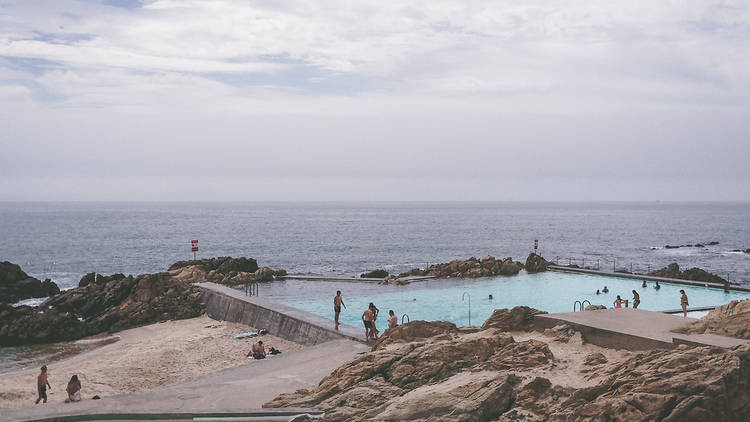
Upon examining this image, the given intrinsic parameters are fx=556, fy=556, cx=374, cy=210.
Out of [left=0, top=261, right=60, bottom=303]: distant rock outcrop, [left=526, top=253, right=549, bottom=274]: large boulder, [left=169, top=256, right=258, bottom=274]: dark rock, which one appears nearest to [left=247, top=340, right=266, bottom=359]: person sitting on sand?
[left=169, top=256, right=258, bottom=274]: dark rock

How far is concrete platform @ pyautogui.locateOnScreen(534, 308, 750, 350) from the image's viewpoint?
33.1ft

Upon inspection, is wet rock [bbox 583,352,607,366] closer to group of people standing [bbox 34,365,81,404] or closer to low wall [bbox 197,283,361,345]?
low wall [bbox 197,283,361,345]

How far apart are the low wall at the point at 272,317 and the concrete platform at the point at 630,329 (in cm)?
616

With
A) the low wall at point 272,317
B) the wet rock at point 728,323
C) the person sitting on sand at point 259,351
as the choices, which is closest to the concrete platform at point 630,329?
the wet rock at point 728,323

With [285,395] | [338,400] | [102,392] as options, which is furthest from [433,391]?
[102,392]

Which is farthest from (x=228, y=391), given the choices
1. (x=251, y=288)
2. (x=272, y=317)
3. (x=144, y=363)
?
(x=251, y=288)

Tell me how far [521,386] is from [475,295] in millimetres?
21358

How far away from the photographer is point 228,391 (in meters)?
12.3

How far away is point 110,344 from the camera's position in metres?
22.6

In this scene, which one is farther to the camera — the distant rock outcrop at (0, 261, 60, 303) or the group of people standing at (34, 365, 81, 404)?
the distant rock outcrop at (0, 261, 60, 303)

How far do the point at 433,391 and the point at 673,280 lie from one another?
26.8 metres

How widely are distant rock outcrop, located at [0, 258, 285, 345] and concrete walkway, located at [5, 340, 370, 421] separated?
12.1 m

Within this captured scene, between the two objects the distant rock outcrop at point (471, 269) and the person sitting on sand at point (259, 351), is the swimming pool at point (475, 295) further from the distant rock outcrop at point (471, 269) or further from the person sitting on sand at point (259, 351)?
the person sitting on sand at point (259, 351)

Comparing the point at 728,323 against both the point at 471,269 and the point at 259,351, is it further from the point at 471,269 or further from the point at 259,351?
the point at 471,269
